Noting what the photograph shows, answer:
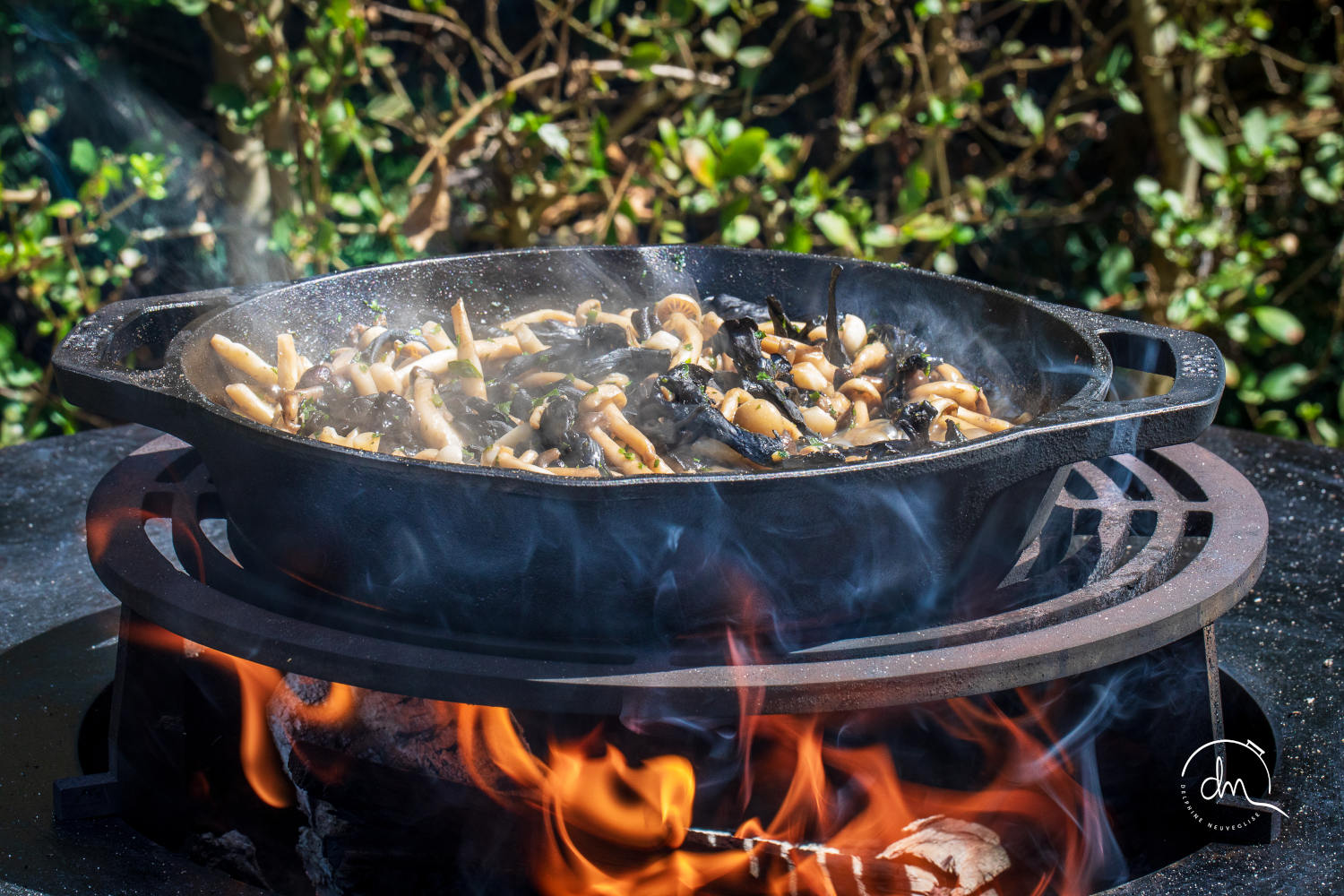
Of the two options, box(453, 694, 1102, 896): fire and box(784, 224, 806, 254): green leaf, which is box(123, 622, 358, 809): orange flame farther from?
box(784, 224, 806, 254): green leaf

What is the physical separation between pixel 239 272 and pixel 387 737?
377 centimetres

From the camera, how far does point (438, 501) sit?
1.38 m

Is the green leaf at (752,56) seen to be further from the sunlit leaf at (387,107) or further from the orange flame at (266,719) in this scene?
the orange flame at (266,719)

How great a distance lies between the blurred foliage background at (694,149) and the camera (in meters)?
4.60

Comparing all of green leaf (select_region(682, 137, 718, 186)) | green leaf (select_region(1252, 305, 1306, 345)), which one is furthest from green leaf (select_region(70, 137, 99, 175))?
green leaf (select_region(1252, 305, 1306, 345))

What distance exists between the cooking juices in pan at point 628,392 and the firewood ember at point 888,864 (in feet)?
2.18

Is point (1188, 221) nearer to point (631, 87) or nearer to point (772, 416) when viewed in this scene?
point (631, 87)

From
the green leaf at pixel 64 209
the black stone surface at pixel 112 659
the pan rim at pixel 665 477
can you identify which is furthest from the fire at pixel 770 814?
the green leaf at pixel 64 209

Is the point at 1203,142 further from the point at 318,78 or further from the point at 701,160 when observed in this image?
the point at 318,78

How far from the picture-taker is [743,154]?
4113 millimetres

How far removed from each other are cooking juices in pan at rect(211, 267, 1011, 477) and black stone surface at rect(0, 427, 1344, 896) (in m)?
0.69

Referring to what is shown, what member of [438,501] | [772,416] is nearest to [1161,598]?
[772,416]
